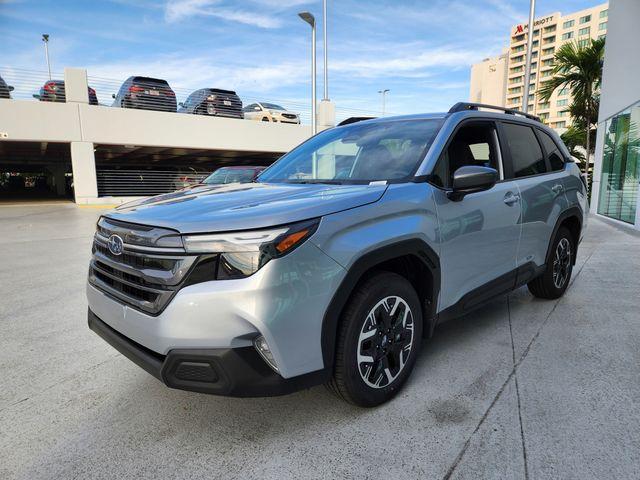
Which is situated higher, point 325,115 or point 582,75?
point 582,75

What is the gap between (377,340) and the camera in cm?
249

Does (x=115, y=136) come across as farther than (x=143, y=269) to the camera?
Yes

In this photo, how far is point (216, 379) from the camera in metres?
1.99

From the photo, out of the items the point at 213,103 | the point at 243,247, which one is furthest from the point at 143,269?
the point at 213,103

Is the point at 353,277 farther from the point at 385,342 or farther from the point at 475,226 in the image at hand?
the point at 475,226

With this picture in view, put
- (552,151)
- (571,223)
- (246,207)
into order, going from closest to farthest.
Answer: (246,207)
(552,151)
(571,223)

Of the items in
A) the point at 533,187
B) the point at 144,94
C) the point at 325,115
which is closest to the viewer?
the point at 533,187

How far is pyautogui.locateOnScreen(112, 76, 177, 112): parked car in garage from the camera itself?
1964 centimetres

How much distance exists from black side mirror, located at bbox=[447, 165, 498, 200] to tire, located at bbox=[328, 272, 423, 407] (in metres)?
0.69

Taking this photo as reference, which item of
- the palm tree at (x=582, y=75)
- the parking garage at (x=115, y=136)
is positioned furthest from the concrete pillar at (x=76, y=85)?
the palm tree at (x=582, y=75)

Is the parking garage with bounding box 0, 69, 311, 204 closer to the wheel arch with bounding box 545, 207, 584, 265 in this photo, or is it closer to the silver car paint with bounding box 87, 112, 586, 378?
the silver car paint with bounding box 87, 112, 586, 378

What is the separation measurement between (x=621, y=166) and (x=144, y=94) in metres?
18.4

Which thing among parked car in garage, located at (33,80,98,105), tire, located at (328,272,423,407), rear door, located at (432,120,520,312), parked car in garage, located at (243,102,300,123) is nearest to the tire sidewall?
tire, located at (328,272,423,407)

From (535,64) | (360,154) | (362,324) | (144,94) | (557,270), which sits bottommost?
(557,270)
